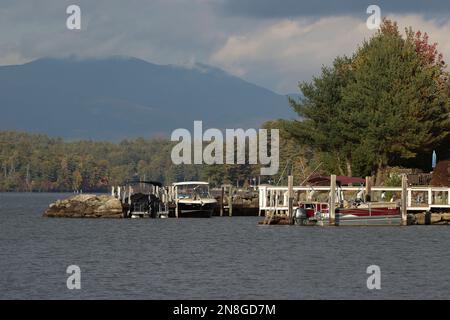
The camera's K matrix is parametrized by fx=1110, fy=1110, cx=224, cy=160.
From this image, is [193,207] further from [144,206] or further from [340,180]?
[340,180]

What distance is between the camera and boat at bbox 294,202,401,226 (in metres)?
78.1

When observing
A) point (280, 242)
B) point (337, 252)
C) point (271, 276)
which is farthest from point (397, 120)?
point (271, 276)

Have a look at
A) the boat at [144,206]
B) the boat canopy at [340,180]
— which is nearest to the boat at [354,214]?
the boat canopy at [340,180]

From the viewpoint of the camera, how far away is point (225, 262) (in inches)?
2276

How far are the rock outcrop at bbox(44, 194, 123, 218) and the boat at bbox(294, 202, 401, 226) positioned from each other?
29848mm

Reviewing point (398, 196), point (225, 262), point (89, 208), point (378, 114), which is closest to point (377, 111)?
point (378, 114)

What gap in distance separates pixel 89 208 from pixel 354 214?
3782 cm

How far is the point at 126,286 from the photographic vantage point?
45938mm

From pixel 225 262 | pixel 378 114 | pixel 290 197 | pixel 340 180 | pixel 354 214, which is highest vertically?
pixel 378 114

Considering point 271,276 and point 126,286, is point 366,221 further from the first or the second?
point 126,286

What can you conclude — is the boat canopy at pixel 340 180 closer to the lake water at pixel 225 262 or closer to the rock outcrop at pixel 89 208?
the lake water at pixel 225 262

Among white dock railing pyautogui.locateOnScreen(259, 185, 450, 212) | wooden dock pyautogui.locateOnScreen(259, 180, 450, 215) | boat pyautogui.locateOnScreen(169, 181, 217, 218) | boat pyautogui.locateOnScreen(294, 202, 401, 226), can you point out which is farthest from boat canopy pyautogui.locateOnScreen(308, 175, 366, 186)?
boat pyautogui.locateOnScreen(169, 181, 217, 218)

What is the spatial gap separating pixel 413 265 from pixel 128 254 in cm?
1629

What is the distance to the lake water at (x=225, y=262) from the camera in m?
44.6
